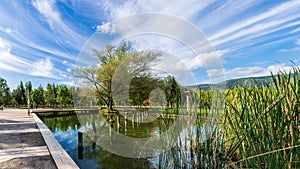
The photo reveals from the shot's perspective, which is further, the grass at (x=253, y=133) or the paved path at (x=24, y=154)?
the paved path at (x=24, y=154)

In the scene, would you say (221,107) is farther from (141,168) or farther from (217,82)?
(141,168)

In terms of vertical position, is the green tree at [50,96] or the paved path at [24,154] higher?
the green tree at [50,96]

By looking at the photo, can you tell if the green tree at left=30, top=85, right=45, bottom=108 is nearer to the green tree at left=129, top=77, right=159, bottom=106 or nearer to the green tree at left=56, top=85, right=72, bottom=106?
the green tree at left=56, top=85, right=72, bottom=106

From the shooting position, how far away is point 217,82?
2672 millimetres

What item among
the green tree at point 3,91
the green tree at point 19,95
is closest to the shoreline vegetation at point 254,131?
the green tree at point 3,91

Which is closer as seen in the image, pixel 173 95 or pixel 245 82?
pixel 245 82

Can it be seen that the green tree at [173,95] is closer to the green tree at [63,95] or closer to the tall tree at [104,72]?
the tall tree at [104,72]

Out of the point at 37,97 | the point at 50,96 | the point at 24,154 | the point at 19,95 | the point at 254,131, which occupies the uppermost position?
the point at 19,95

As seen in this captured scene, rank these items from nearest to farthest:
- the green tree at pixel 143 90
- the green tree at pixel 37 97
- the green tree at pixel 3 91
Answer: the green tree at pixel 143 90 → the green tree at pixel 3 91 → the green tree at pixel 37 97

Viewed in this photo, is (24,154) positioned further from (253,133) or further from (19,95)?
(19,95)

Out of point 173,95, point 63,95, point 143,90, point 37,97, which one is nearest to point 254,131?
point 173,95

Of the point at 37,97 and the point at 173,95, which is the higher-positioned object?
the point at 173,95

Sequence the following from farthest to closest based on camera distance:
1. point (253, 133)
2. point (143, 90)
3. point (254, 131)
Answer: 1. point (143, 90)
2. point (254, 131)
3. point (253, 133)

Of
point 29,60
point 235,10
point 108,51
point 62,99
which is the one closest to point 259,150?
point 235,10
